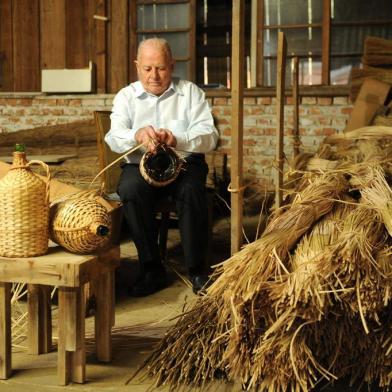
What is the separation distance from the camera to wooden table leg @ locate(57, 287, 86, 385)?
2346mm

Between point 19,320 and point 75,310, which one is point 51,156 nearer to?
point 19,320

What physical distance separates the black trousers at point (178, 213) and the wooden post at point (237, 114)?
1.14 m

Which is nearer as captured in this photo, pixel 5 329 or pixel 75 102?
pixel 5 329

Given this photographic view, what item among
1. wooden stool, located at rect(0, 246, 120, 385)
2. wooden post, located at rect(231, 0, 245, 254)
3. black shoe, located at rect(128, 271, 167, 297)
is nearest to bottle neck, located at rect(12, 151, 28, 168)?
wooden stool, located at rect(0, 246, 120, 385)

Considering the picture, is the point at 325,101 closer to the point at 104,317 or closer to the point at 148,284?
the point at 148,284

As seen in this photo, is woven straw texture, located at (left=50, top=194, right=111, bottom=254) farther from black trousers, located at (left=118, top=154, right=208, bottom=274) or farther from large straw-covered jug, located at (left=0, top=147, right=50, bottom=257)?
black trousers, located at (left=118, top=154, right=208, bottom=274)

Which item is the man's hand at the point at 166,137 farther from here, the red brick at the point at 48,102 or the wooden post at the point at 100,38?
the red brick at the point at 48,102

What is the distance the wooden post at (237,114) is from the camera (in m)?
2.29

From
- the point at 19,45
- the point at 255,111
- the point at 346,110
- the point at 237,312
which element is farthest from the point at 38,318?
the point at 19,45

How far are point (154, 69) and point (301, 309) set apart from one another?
78.4 inches

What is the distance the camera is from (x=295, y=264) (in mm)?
2271

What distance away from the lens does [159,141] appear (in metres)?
3.45

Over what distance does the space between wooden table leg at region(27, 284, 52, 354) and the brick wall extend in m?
3.39

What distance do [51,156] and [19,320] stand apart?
7.22 ft
